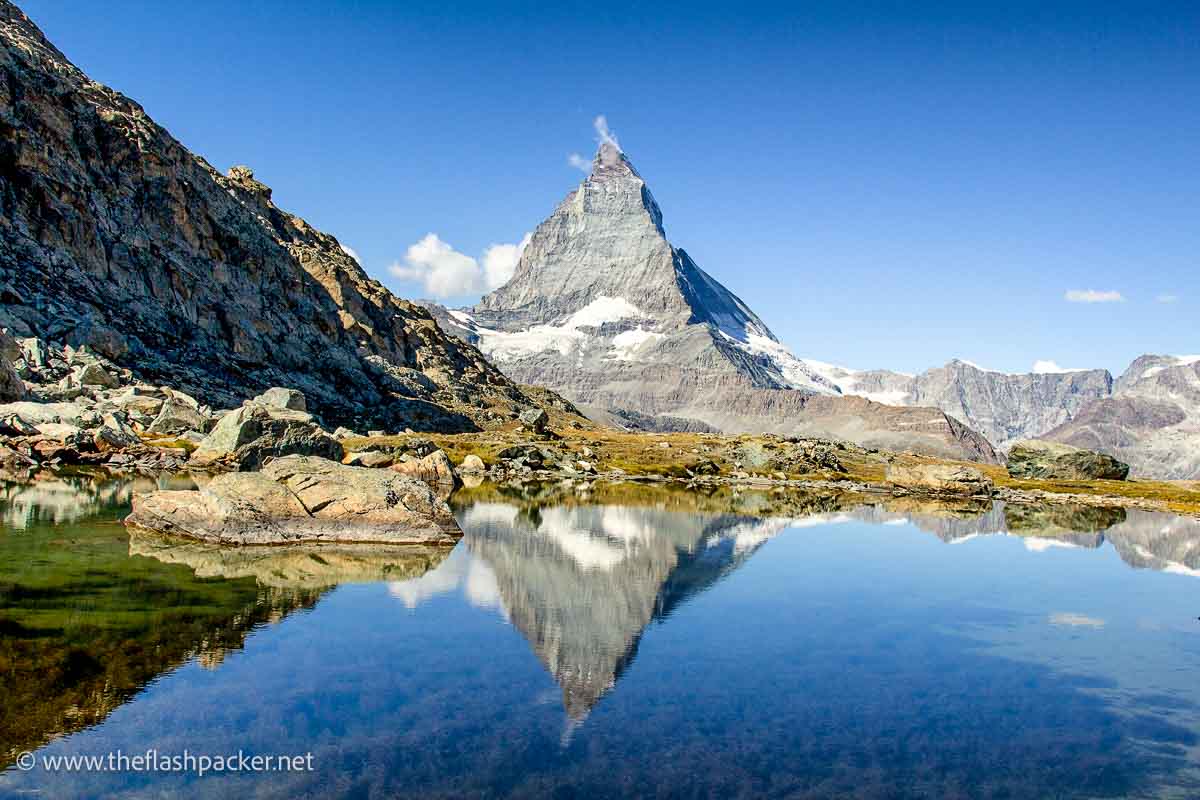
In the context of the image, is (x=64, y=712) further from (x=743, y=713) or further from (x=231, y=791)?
(x=743, y=713)

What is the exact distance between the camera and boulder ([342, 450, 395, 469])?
8069 cm

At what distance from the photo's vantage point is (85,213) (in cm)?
13562

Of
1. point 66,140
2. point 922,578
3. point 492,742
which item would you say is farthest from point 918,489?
point 66,140

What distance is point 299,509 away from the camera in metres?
42.5

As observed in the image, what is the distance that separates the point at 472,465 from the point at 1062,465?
11270 cm

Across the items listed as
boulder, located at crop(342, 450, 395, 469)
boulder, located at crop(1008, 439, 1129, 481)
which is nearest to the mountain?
boulder, located at crop(342, 450, 395, 469)

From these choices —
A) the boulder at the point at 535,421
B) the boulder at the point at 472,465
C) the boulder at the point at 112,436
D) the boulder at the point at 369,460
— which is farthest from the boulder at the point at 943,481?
the boulder at the point at 112,436

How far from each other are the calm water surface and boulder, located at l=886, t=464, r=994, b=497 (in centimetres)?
7417

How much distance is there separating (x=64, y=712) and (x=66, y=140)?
15034 cm

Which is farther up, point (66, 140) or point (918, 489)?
point (66, 140)

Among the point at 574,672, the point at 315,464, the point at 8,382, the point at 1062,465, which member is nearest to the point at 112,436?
the point at 8,382

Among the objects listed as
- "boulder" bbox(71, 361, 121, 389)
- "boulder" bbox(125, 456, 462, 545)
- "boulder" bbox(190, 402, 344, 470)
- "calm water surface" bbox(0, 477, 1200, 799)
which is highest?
"boulder" bbox(71, 361, 121, 389)

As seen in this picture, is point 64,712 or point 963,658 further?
point 963,658

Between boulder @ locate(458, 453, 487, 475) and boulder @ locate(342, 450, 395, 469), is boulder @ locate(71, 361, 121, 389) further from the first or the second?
boulder @ locate(458, 453, 487, 475)
